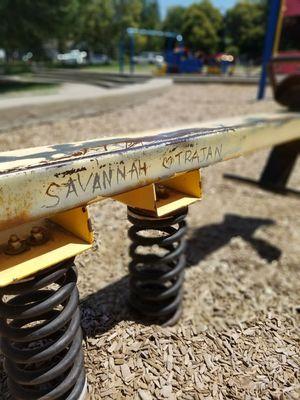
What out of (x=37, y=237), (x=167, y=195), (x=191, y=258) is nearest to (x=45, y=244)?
(x=37, y=237)

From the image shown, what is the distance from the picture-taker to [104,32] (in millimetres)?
42156

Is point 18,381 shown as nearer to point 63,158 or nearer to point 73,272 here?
point 73,272

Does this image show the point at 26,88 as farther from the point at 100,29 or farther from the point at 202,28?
the point at 202,28

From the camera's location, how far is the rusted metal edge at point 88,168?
1.13 meters

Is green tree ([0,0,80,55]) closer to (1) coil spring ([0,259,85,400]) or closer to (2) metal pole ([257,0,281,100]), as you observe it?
(2) metal pole ([257,0,281,100])

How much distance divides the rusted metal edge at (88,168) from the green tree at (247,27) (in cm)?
4415

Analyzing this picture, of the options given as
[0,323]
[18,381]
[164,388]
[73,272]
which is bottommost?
[164,388]

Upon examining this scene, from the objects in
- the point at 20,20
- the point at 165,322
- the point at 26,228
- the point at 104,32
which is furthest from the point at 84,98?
the point at 104,32

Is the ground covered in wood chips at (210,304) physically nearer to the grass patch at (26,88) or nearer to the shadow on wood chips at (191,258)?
the shadow on wood chips at (191,258)

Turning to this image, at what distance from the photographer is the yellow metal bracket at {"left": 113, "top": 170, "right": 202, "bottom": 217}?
1638mm

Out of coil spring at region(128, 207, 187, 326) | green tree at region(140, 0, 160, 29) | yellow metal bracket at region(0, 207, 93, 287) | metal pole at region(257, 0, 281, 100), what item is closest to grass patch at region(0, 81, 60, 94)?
metal pole at region(257, 0, 281, 100)

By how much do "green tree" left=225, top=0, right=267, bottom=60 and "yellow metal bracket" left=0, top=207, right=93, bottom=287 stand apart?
44.6m

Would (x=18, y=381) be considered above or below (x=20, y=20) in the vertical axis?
below

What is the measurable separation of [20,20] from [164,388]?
1133 centimetres
